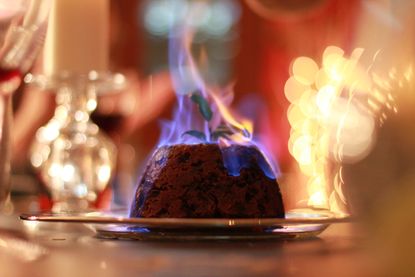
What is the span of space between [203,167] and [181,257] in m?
0.29

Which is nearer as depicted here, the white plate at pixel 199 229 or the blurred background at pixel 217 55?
the white plate at pixel 199 229

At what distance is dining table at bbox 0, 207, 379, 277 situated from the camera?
1.53 ft

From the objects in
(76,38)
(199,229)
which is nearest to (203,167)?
(199,229)

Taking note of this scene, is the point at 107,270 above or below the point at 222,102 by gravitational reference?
below

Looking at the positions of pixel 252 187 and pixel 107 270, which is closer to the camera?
pixel 107 270

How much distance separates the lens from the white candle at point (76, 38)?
5.67 feet

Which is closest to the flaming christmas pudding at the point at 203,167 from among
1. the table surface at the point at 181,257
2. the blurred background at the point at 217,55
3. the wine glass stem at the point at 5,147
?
the table surface at the point at 181,257

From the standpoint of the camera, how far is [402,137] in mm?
349

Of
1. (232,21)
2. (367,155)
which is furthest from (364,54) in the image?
(232,21)

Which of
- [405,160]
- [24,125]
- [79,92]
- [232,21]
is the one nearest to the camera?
[405,160]

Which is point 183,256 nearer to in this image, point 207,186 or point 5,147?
point 207,186

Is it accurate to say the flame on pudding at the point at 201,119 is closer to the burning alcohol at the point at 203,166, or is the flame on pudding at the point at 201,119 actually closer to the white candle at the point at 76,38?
the burning alcohol at the point at 203,166

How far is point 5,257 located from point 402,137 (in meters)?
0.34

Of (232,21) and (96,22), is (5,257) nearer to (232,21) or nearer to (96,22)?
(96,22)
